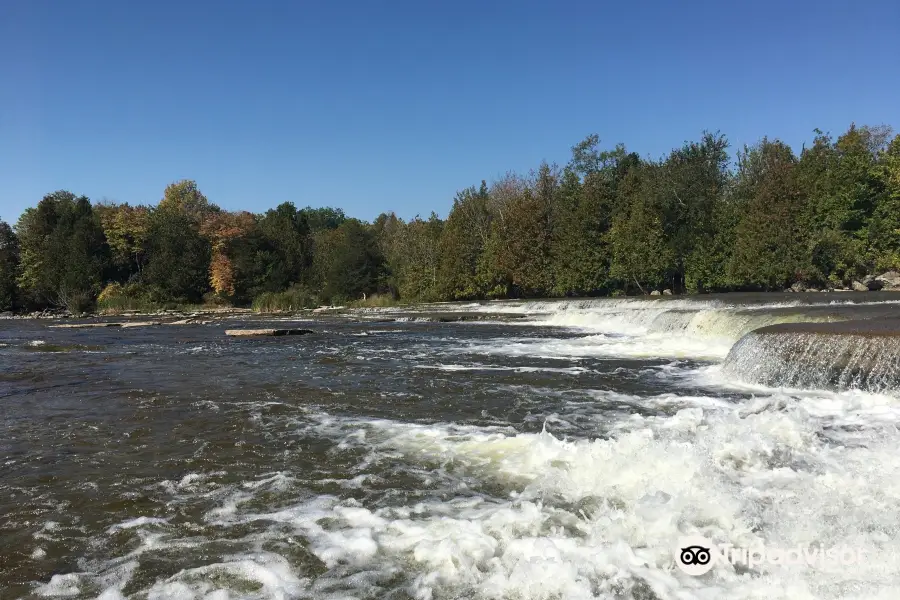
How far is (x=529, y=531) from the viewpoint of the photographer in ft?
13.5

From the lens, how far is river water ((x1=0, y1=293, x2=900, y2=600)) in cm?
352

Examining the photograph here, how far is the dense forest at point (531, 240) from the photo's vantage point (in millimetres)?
32438

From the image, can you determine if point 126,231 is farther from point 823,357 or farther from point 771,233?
point 823,357

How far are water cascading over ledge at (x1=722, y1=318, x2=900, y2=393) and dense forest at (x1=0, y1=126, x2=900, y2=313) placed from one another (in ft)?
82.5

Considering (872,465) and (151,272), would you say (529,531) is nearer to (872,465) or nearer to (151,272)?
(872,465)

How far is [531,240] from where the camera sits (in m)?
45.8

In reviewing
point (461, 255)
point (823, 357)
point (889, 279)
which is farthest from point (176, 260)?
point (889, 279)

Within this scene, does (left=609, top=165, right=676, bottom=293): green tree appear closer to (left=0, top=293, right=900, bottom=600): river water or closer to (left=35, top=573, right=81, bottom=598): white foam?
(left=0, top=293, right=900, bottom=600): river water

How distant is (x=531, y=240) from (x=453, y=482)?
41.6m

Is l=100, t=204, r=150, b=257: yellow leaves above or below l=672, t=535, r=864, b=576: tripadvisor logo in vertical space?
above

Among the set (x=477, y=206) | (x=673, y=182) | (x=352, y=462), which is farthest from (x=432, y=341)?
(x=477, y=206)

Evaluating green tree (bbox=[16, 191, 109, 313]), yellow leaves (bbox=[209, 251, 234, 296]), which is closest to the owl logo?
yellow leaves (bbox=[209, 251, 234, 296])

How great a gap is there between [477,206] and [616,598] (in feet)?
166

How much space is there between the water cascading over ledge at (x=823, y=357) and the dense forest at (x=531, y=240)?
25.1 m
